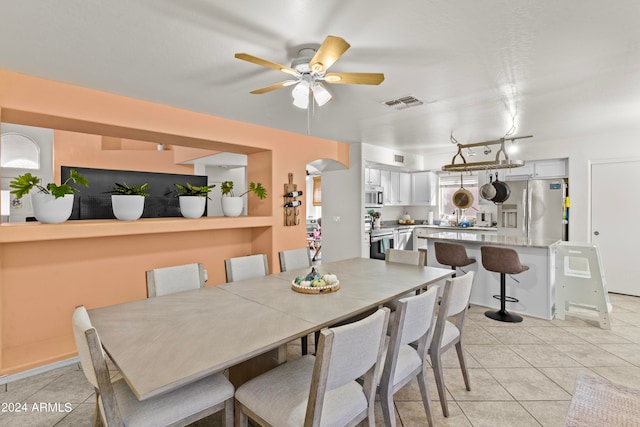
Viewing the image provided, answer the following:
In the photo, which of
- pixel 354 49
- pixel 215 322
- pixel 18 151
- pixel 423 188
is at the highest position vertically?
pixel 18 151

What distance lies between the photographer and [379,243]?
19.6ft

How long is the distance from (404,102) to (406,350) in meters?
2.29

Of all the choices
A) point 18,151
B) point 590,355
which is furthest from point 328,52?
point 18,151

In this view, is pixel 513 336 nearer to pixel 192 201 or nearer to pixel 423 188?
pixel 192 201

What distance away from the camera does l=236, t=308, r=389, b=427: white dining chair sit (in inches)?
48.0

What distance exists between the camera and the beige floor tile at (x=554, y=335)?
3098 mm

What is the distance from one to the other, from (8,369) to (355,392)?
282cm

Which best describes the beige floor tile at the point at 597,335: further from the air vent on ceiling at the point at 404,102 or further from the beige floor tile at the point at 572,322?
the air vent on ceiling at the point at 404,102

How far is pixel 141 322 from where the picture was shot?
5.46ft

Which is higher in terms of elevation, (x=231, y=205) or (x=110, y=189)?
(x=110, y=189)

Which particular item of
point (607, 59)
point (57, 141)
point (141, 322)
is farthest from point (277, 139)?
point (57, 141)

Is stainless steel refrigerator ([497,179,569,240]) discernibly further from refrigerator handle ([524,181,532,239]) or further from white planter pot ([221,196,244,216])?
white planter pot ([221,196,244,216])

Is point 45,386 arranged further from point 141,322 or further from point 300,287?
point 300,287

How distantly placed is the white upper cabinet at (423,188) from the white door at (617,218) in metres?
2.73
